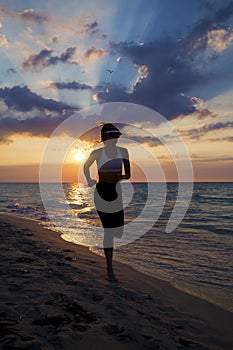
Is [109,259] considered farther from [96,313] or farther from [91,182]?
[96,313]

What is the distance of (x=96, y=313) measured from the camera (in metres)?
3.57

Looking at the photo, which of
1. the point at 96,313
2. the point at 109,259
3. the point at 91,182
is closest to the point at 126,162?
the point at 91,182

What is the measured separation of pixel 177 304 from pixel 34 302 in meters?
2.35

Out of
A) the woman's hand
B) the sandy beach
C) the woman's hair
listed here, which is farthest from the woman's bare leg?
the woman's hair

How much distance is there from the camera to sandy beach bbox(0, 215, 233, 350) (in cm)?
287

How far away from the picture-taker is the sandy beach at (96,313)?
9.41 feet

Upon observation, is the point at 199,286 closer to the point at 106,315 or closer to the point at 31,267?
the point at 106,315

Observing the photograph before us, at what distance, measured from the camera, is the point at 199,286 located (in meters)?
5.69

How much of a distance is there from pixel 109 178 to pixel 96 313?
2436mm

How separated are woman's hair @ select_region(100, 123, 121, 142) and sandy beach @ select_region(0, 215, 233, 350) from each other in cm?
274

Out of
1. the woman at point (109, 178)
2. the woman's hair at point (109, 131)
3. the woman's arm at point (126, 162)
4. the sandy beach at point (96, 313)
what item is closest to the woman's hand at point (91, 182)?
the woman at point (109, 178)

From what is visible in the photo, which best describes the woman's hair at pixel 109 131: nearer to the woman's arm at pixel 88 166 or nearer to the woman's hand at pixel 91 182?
the woman's arm at pixel 88 166

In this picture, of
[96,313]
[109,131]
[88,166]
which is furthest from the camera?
[88,166]

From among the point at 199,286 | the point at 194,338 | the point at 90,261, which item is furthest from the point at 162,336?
the point at 90,261
